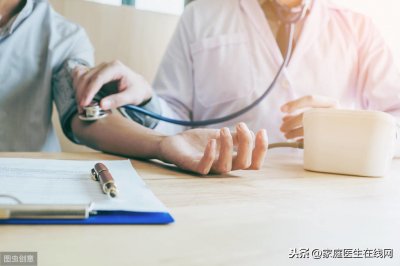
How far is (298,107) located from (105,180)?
52 cm

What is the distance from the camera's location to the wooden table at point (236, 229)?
0.29 metres

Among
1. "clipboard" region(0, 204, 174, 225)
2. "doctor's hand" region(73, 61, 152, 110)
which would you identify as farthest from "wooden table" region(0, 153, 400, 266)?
"doctor's hand" region(73, 61, 152, 110)

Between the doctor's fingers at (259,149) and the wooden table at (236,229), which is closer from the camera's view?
the wooden table at (236,229)

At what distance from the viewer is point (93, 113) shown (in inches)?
33.0

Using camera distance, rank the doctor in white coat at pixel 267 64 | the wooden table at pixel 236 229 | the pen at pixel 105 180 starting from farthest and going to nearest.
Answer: the doctor in white coat at pixel 267 64
the pen at pixel 105 180
the wooden table at pixel 236 229

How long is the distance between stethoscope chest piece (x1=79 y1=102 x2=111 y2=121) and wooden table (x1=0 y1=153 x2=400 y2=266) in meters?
0.27

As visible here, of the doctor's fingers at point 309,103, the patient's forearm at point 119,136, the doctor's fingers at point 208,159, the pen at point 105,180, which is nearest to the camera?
the pen at point 105,180

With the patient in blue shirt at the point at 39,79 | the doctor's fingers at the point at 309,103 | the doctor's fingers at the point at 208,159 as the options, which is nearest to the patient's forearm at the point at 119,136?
the patient in blue shirt at the point at 39,79

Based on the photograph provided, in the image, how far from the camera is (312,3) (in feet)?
4.08

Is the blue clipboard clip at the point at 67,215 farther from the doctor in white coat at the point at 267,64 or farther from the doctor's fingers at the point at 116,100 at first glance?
the doctor in white coat at the point at 267,64

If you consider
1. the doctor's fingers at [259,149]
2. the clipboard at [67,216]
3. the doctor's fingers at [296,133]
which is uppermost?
the clipboard at [67,216]

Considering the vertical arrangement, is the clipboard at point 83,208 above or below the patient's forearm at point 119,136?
above

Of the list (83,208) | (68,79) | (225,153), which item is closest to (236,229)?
(83,208)

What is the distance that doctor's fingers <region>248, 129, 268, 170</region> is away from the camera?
583 millimetres
